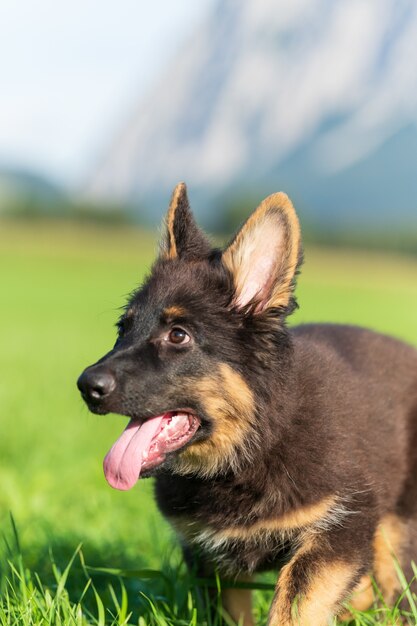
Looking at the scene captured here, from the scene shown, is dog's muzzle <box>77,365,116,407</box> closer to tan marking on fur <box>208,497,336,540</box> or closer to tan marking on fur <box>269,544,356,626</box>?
tan marking on fur <box>208,497,336,540</box>

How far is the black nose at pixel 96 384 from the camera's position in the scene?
372cm

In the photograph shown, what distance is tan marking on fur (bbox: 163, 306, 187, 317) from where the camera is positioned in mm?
4062

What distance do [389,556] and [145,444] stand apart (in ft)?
4.84

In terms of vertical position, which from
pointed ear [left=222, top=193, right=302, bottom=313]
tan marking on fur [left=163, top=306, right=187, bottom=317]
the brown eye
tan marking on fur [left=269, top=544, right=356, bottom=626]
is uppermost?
pointed ear [left=222, top=193, right=302, bottom=313]

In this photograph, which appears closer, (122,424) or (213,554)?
(213,554)

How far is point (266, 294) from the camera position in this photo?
4164 mm

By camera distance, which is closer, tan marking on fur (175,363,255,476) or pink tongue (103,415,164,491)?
pink tongue (103,415,164,491)

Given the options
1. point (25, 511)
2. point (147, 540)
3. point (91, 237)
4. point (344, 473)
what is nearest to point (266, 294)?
point (344, 473)

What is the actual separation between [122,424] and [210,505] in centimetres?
857

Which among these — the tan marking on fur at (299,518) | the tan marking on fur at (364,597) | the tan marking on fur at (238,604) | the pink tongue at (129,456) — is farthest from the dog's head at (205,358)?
the tan marking on fur at (364,597)

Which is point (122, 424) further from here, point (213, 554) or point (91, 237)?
point (91, 237)

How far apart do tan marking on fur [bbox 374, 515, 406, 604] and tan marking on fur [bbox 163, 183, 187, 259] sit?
5.80 feet

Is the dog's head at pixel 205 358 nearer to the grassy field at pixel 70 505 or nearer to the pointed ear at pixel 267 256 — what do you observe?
the pointed ear at pixel 267 256

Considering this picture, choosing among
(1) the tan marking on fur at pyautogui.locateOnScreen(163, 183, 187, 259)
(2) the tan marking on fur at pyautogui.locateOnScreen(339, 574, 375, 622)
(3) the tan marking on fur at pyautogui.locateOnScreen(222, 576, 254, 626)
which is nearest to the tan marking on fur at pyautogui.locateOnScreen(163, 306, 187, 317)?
(1) the tan marking on fur at pyautogui.locateOnScreen(163, 183, 187, 259)
